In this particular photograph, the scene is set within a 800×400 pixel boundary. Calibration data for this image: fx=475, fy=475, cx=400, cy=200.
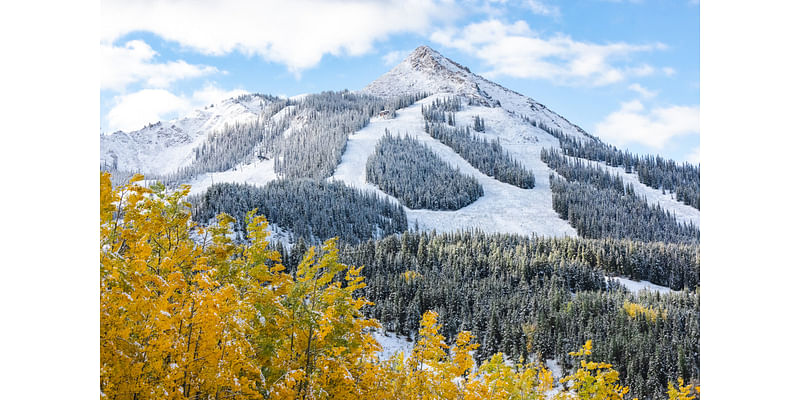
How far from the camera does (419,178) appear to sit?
169 meters

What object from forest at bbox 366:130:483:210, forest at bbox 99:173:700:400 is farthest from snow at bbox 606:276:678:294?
forest at bbox 99:173:700:400

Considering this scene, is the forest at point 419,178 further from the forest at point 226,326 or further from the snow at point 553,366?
the forest at point 226,326

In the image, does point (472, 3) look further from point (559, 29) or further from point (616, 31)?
point (616, 31)

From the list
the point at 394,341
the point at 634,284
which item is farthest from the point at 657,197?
the point at 394,341

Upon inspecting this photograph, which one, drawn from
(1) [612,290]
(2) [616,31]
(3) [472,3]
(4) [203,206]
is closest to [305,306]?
(3) [472,3]

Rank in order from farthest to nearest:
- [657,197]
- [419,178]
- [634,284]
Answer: [419,178]
[657,197]
[634,284]

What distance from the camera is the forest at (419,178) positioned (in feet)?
521

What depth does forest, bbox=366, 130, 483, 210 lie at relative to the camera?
159 metres

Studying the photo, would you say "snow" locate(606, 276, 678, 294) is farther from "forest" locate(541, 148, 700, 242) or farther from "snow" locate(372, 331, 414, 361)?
"snow" locate(372, 331, 414, 361)

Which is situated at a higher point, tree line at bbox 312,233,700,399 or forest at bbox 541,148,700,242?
forest at bbox 541,148,700,242

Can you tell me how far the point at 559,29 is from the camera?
11898 millimetres

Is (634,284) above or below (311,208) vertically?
below

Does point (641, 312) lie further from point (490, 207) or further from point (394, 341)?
point (490, 207)

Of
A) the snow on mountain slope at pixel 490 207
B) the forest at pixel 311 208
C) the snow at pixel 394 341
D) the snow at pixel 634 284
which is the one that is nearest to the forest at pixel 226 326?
the snow at pixel 394 341
